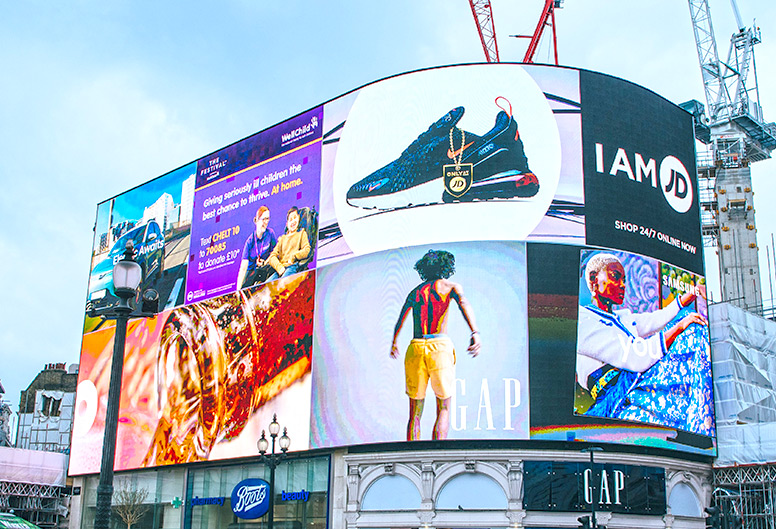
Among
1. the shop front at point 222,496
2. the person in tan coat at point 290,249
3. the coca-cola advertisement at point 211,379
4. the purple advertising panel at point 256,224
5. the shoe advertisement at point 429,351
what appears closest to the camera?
the shoe advertisement at point 429,351

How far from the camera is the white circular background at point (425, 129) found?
4778cm

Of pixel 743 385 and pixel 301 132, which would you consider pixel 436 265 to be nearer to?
pixel 301 132

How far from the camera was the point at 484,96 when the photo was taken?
165 feet

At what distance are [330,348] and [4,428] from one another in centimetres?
4904

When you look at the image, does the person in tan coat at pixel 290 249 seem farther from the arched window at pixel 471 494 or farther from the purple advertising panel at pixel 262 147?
the arched window at pixel 471 494

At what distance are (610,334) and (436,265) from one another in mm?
9548

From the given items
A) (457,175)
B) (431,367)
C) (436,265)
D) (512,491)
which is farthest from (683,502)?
(457,175)

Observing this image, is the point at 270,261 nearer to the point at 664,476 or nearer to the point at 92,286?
the point at 92,286

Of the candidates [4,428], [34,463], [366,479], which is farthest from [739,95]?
[4,428]

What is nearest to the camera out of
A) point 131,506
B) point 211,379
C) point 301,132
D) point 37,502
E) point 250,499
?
point 250,499

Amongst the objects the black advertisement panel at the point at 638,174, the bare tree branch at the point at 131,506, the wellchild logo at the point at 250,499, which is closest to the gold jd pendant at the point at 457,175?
the black advertisement panel at the point at 638,174

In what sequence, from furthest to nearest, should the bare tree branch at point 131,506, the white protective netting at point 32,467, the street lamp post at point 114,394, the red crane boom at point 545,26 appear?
the red crane boom at point 545,26 < the white protective netting at point 32,467 < the bare tree branch at point 131,506 < the street lamp post at point 114,394

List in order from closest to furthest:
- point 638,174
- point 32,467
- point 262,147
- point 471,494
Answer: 1. point 471,494
2. point 638,174
3. point 262,147
4. point 32,467

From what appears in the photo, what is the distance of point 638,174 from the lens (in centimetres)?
5047
